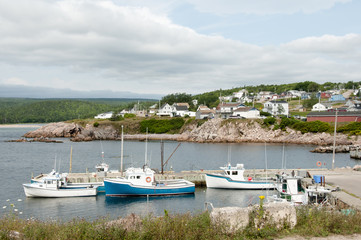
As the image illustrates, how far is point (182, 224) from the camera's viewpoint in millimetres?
10414

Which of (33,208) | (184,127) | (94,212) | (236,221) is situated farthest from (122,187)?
(184,127)

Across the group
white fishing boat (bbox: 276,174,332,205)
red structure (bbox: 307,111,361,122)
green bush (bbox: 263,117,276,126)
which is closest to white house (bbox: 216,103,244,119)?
green bush (bbox: 263,117,276,126)

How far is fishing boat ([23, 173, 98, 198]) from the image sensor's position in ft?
103

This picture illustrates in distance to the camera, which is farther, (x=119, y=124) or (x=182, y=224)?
(x=119, y=124)

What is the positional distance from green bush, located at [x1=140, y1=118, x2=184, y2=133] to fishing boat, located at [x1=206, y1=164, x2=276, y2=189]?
7777 centimetres

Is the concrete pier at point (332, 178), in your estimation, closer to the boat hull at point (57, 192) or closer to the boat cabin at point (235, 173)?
the boat cabin at point (235, 173)

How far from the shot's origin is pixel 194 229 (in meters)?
10.2

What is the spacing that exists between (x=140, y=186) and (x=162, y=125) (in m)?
84.3

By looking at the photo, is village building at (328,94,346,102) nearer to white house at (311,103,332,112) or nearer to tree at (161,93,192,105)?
white house at (311,103,332,112)

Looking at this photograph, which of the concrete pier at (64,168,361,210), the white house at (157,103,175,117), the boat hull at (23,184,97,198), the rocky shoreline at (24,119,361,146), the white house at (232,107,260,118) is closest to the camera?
the concrete pier at (64,168,361,210)

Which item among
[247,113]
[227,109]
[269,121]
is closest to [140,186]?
[269,121]

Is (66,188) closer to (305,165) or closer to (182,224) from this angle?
(182,224)

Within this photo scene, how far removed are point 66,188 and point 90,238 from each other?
79.4ft

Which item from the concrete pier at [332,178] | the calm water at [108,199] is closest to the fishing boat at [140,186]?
the calm water at [108,199]
